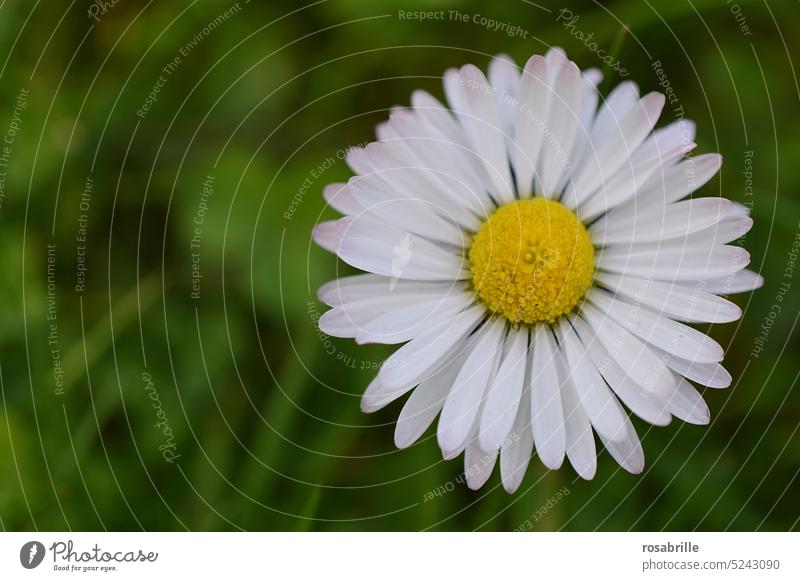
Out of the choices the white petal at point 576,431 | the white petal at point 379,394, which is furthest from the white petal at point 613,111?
the white petal at point 379,394

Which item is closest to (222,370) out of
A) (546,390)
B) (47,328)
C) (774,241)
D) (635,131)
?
(47,328)

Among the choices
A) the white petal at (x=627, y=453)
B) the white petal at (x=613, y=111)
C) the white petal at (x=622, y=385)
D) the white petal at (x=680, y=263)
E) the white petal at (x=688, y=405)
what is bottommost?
the white petal at (x=627, y=453)

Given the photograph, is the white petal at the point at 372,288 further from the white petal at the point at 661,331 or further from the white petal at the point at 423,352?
the white petal at the point at 661,331

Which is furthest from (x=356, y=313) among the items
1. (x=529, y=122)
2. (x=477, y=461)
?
(x=529, y=122)

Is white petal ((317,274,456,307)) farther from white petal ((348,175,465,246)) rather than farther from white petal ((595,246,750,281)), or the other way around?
white petal ((595,246,750,281))
